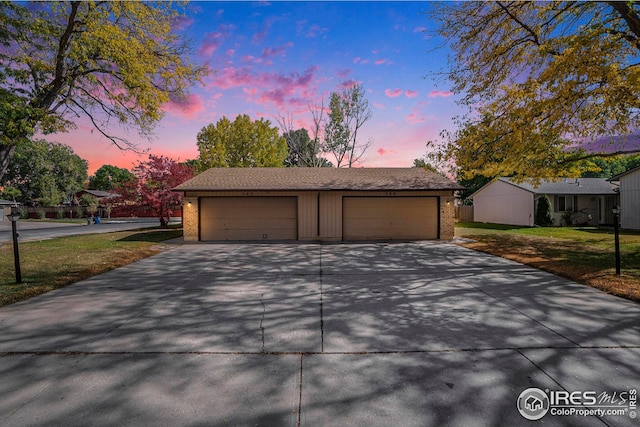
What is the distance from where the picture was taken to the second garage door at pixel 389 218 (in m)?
14.2

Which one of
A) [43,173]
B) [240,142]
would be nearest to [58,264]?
[240,142]

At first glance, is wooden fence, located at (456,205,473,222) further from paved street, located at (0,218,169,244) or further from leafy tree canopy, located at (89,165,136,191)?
leafy tree canopy, located at (89,165,136,191)

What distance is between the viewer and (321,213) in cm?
1408

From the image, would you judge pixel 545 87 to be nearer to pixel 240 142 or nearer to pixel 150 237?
pixel 150 237

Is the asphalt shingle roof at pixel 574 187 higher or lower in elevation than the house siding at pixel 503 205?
higher

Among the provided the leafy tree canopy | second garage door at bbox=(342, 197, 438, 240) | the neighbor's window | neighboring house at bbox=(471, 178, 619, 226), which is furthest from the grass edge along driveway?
the leafy tree canopy

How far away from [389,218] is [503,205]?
1522 centimetres

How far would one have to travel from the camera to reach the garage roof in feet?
45.3

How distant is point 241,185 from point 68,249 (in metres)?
7.04

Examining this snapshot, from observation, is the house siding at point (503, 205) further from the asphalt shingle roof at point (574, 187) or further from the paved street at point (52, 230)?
the paved street at point (52, 230)

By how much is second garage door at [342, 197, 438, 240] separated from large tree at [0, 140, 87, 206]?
179 ft

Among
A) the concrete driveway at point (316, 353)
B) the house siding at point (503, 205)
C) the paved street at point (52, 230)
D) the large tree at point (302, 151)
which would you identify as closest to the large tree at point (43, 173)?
the paved street at point (52, 230)

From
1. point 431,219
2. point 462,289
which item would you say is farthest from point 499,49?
point 462,289

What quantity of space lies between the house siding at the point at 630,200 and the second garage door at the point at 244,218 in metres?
20.4
